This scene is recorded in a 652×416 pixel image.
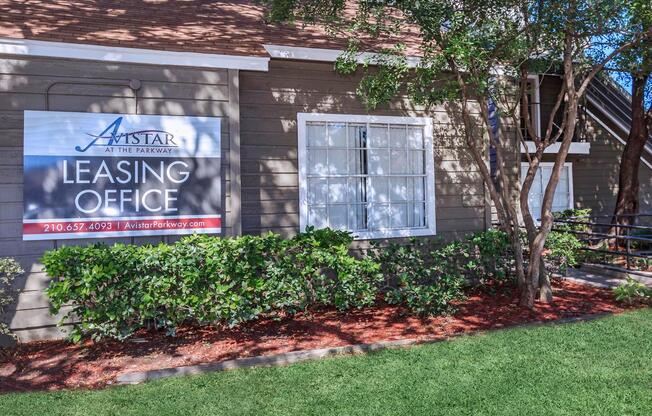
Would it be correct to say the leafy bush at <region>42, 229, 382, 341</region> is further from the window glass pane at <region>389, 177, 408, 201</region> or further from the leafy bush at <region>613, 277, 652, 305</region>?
the leafy bush at <region>613, 277, 652, 305</region>

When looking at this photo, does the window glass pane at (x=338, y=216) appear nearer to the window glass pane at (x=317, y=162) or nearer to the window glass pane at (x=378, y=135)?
the window glass pane at (x=317, y=162)

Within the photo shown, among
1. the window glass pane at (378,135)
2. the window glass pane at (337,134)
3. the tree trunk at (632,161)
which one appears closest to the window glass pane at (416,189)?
the window glass pane at (378,135)

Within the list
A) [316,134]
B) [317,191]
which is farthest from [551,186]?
[316,134]

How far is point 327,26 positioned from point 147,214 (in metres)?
3.45

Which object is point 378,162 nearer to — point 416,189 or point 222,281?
point 416,189

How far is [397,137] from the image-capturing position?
810 cm

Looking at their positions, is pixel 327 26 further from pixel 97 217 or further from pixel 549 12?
pixel 97 217

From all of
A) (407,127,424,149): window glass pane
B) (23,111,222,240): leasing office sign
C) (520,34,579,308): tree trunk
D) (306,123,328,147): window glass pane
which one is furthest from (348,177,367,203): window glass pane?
(520,34,579,308): tree trunk

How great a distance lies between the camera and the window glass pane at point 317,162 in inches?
299

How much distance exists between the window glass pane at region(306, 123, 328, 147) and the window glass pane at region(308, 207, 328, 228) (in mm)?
934

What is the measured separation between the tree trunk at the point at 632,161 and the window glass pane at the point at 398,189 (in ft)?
21.1

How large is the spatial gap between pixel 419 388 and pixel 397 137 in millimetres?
4670

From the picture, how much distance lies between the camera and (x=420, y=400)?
12.9 ft

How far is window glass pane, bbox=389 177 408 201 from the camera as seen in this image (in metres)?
8.05
